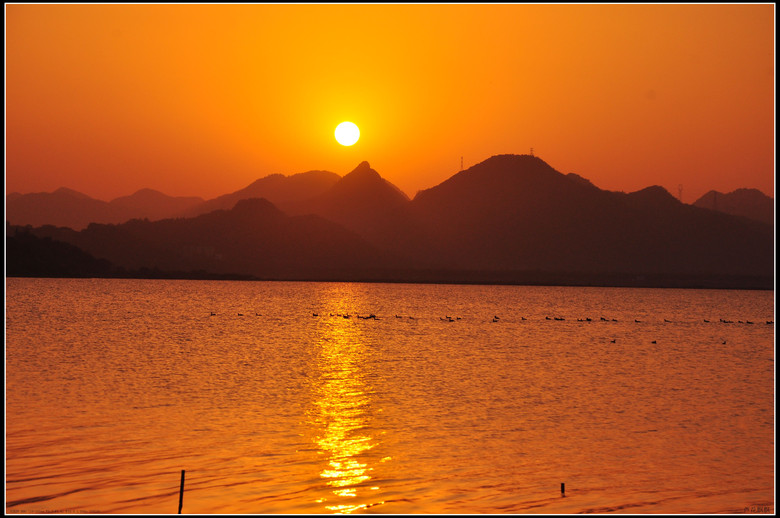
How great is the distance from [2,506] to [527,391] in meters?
32.8

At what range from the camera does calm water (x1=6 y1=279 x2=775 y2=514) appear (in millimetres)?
23938

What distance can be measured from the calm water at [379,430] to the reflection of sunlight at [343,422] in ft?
0.37

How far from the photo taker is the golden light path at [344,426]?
24.3m

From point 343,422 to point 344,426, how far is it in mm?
942

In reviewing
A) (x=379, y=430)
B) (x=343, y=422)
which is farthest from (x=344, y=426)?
(x=379, y=430)

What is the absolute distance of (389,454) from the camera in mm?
29156

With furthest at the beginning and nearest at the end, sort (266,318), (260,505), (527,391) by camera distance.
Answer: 1. (266,318)
2. (527,391)
3. (260,505)

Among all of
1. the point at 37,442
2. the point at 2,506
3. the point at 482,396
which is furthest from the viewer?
the point at 482,396

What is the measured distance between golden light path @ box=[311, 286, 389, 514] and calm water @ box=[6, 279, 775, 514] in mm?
110

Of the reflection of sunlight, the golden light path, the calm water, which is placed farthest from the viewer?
the reflection of sunlight

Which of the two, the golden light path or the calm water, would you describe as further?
the golden light path

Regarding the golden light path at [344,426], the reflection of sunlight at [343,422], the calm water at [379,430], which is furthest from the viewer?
the reflection of sunlight at [343,422]

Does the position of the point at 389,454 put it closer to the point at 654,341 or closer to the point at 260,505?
the point at 260,505

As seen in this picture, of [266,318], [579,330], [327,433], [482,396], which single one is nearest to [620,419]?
[482,396]
